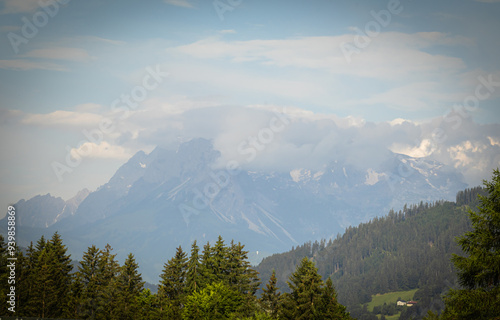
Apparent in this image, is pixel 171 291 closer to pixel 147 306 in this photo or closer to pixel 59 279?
pixel 147 306

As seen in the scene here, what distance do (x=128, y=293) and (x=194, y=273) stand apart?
1223 cm

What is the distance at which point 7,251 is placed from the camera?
86.6 metres

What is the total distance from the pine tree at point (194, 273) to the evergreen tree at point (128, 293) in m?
8.26

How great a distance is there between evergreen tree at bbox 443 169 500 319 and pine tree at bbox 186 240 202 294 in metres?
A: 59.9

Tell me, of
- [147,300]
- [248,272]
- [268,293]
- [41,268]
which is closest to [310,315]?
[268,293]

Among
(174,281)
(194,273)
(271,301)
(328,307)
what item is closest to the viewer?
(328,307)

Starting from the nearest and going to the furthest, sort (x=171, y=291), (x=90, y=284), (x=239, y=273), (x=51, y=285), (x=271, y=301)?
(x=271, y=301)
(x=51, y=285)
(x=90, y=284)
(x=239, y=273)
(x=171, y=291)

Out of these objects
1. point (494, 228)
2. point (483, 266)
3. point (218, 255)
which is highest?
point (218, 255)

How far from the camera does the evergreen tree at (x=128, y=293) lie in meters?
76.8

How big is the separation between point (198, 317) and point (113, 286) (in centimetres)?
1551

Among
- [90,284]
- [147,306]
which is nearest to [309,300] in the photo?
[147,306]

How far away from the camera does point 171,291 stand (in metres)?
87.0

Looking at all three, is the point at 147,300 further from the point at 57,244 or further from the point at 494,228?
the point at 494,228

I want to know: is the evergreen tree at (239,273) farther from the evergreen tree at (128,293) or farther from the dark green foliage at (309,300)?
the evergreen tree at (128,293)
